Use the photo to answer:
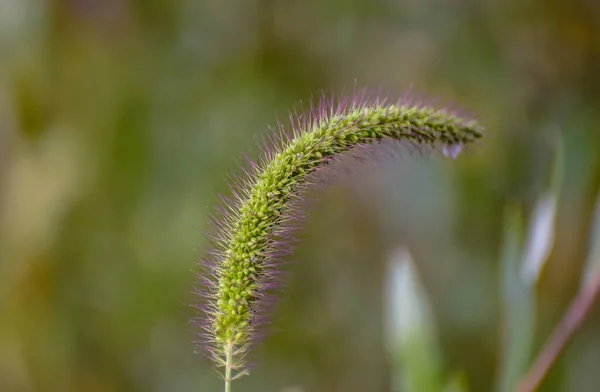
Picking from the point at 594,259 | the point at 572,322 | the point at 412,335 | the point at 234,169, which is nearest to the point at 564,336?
the point at 572,322

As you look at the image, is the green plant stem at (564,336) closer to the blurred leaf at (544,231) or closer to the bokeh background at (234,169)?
the blurred leaf at (544,231)

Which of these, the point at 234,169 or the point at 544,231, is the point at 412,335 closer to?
the point at 544,231

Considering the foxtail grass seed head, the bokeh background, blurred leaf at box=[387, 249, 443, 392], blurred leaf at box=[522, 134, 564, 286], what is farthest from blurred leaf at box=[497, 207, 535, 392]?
the bokeh background

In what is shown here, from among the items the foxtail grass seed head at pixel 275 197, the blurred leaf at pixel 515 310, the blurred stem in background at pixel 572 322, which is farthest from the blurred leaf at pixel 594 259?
the foxtail grass seed head at pixel 275 197

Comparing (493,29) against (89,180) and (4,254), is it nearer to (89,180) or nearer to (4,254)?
(89,180)

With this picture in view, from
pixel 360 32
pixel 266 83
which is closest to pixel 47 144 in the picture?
pixel 266 83
